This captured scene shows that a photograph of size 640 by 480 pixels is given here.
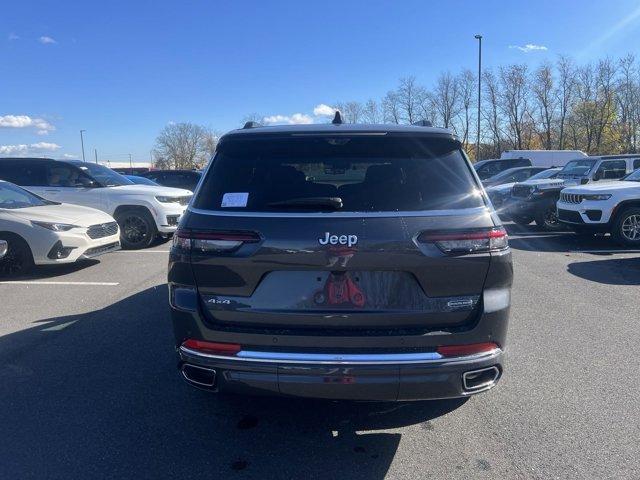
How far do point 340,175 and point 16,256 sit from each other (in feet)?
21.3

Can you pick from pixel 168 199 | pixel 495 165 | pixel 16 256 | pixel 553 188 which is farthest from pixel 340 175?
pixel 495 165

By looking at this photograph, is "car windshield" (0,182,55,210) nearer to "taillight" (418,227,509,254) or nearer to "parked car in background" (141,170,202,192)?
"taillight" (418,227,509,254)

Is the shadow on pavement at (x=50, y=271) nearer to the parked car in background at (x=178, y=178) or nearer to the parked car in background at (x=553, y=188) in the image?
the parked car in background at (x=178, y=178)

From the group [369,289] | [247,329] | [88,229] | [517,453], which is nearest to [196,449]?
[247,329]

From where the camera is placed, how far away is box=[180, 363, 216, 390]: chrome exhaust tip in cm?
277

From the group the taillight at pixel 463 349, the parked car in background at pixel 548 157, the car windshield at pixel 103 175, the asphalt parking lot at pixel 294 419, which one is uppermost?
the parked car in background at pixel 548 157

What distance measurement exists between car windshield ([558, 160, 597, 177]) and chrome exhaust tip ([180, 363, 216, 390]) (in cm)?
1382

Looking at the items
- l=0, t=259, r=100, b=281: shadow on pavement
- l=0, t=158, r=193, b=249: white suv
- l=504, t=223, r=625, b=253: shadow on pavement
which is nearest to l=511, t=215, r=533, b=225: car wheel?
l=504, t=223, r=625, b=253: shadow on pavement

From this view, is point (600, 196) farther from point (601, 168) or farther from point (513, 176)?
point (513, 176)

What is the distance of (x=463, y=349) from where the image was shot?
2.69m

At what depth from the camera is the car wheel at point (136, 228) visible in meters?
10.5

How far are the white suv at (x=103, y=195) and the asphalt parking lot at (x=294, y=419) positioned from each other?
5.18 metres

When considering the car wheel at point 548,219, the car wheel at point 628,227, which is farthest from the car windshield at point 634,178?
the car wheel at point 548,219

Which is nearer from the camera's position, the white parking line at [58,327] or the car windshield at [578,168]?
the white parking line at [58,327]
